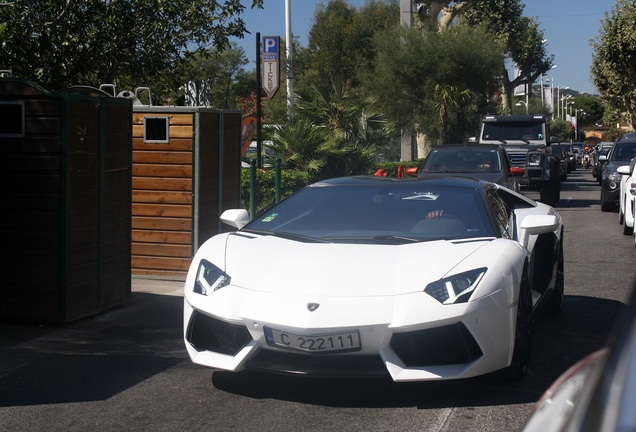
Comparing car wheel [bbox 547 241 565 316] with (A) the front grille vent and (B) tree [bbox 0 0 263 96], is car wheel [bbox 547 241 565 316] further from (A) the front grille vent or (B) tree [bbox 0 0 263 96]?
(B) tree [bbox 0 0 263 96]

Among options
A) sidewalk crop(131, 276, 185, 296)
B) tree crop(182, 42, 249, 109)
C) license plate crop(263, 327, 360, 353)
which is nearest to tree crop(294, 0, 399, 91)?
tree crop(182, 42, 249, 109)

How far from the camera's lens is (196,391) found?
576 cm

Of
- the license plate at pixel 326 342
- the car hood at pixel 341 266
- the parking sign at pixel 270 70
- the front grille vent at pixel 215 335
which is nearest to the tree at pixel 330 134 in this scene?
the parking sign at pixel 270 70

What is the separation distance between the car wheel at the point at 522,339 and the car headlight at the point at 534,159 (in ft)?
60.0

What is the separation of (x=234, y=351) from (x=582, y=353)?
8.84 feet

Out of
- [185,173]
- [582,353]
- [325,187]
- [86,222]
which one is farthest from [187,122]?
[582,353]

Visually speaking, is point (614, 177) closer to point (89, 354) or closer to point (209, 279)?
point (89, 354)

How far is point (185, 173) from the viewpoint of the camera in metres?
10.6

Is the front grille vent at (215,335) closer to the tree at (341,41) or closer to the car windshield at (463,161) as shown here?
the car windshield at (463,161)

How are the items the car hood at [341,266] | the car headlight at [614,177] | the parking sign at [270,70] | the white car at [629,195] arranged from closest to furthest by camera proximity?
the car hood at [341,266] → the white car at [629,195] → the parking sign at [270,70] → the car headlight at [614,177]

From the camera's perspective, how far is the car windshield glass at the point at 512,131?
2603 cm

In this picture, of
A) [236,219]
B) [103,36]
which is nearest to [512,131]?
[103,36]

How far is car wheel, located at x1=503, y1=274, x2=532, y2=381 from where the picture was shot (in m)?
5.62

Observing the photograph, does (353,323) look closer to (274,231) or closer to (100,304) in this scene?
(274,231)
